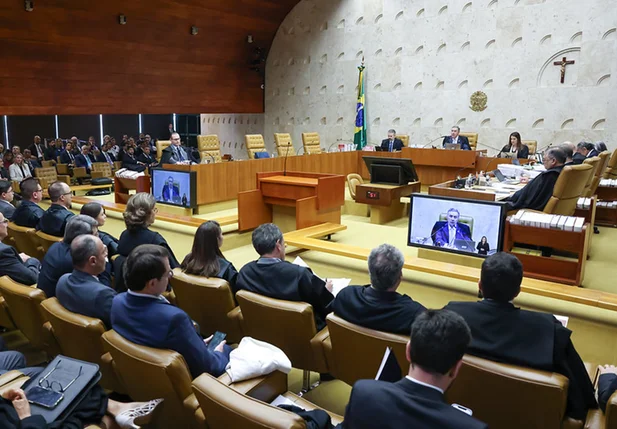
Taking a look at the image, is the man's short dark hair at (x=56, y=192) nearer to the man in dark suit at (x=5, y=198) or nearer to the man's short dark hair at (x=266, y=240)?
the man in dark suit at (x=5, y=198)

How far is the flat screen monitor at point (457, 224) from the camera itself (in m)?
4.11

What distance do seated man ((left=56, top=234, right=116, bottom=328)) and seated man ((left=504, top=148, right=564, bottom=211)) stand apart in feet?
11.9

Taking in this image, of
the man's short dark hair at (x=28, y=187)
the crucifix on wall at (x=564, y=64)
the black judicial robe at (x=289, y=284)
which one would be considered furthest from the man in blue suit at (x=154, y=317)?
the crucifix on wall at (x=564, y=64)

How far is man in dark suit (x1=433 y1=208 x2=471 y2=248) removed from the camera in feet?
14.0

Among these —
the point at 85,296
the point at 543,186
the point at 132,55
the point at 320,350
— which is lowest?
the point at 320,350

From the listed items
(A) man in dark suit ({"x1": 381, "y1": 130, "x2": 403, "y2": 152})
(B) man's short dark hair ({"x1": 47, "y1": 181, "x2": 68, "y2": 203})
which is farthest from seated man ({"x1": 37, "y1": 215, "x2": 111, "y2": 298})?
(A) man in dark suit ({"x1": 381, "y1": 130, "x2": 403, "y2": 152})

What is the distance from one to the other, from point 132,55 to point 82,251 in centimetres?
966

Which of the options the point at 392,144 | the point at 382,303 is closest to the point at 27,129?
the point at 392,144

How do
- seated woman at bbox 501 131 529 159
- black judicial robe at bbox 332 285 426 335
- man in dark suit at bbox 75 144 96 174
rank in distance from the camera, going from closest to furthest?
1. black judicial robe at bbox 332 285 426 335
2. seated woman at bbox 501 131 529 159
3. man in dark suit at bbox 75 144 96 174

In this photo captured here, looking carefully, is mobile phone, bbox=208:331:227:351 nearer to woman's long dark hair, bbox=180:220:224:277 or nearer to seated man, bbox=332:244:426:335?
woman's long dark hair, bbox=180:220:224:277

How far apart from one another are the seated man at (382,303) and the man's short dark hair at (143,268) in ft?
2.57

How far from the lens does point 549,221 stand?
4.04 meters

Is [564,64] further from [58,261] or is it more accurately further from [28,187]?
[58,261]

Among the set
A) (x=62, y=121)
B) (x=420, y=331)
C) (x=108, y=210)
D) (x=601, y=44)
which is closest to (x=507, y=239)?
(x=420, y=331)
